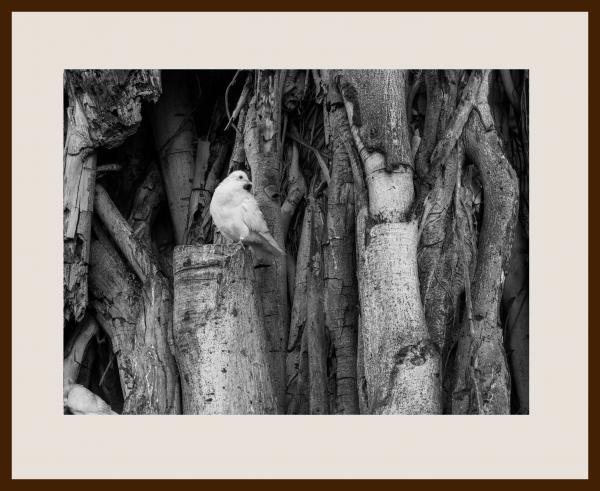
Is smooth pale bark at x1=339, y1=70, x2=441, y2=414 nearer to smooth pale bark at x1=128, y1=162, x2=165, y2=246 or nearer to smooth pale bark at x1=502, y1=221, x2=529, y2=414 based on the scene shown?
smooth pale bark at x1=502, y1=221, x2=529, y2=414

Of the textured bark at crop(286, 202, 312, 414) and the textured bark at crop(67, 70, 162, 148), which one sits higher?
the textured bark at crop(67, 70, 162, 148)

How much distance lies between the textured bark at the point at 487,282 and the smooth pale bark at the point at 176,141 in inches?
93.7

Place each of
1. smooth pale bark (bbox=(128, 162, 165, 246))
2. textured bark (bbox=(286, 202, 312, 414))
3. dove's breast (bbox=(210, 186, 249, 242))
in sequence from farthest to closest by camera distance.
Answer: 1. smooth pale bark (bbox=(128, 162, 165, 246))
2. textured bark (bbox=(286, 202, 312, 414))
3. dove's breast (bbox=(210, 186, 249, 242))

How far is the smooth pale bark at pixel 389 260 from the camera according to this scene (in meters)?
5.63

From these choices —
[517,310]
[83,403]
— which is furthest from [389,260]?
[83,403]

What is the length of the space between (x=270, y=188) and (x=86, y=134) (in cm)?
142

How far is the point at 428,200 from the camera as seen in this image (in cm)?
630

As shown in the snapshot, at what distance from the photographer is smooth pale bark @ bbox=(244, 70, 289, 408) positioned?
6.73m

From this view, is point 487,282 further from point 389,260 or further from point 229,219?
point 229,219

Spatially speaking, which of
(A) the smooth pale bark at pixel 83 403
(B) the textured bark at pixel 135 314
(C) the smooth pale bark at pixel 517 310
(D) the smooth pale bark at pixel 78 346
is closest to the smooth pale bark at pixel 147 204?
(B) the textured bark at pixel 135 314

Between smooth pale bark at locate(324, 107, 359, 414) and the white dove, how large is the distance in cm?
44

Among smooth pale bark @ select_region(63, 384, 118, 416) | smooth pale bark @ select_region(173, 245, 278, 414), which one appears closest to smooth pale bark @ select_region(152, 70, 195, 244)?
smooth pale bark @ select_region(63, 384, 118, 416)

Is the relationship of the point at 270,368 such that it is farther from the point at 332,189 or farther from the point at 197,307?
the point at 332,189

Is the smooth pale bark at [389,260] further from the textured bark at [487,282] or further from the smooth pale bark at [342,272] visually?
the textured bark at [487,282]
